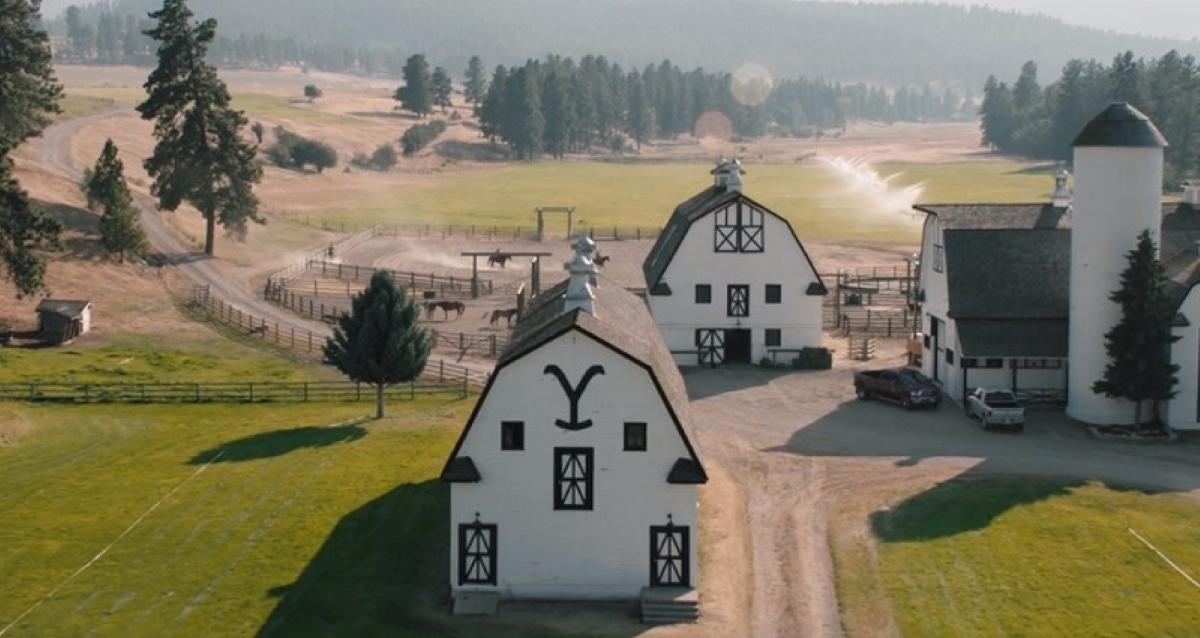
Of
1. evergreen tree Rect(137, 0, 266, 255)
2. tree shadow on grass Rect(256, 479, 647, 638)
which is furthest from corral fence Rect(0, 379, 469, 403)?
evergreen tree Rect(137, 0, 266, 255)

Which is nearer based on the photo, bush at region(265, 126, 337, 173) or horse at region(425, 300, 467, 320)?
horse at region(425, 300, 467, 320)

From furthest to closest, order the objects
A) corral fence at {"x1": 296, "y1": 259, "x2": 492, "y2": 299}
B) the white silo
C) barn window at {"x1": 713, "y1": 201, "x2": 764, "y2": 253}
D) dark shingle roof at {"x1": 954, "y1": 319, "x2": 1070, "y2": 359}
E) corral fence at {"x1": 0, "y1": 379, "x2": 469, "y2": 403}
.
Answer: corral fence at {"x1": 296, "y1": 259, "x2": 492, "y2": 299} → barn window at {"x1": 713, "y1": 201, "x2": 764, "y2": 253} → corral fence at {"x1": 0, "y1": 379, "x2": 469, "y2": 403} → dark shingle roof at {"x1": 954, "y1": 319, "x2": 1070, "y2": 359} → the white silo

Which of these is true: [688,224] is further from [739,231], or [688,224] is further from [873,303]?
[873,303]

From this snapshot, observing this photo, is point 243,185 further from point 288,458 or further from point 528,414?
point 528,414

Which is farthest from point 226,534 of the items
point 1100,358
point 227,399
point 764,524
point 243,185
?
point 243,185

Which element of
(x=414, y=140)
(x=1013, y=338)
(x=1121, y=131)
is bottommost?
(x=1013, y=338)

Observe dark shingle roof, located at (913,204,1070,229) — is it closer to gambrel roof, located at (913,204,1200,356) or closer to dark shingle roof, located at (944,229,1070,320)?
gambrel roof, located at (913,204,1200,356)

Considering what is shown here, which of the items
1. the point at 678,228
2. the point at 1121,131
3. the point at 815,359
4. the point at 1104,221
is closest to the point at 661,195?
the point at 678,228
